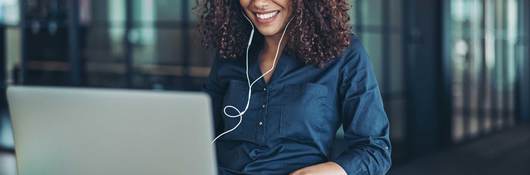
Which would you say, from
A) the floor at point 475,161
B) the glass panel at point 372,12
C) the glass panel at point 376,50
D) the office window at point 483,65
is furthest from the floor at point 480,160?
the glass panel at point 372,12

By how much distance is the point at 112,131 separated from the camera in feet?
3.38

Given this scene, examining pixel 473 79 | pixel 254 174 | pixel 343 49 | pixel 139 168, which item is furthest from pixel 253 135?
pixel 473 79

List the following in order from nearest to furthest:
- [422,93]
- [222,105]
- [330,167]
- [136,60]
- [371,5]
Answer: [330,167] < [222,105] < [371,5] < [422,93] < [136,60]

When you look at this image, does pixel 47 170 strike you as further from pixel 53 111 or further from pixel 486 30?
pixel 486 30

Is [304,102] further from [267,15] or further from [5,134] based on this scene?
[5,134]

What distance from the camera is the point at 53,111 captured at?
3.51ft

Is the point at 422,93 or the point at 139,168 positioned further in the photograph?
the point at 422,93

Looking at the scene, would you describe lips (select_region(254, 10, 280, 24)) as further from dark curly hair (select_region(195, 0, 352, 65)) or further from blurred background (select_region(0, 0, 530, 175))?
blurred background (select_region(0, 0, 530, 175))

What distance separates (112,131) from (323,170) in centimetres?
41

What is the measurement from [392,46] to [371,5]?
0.32m

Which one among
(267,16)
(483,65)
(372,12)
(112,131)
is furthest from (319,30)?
(483,65)

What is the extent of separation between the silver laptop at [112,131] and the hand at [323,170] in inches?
13.2

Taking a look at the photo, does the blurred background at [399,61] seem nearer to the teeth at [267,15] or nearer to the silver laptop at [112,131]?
the teeth at [267,15]

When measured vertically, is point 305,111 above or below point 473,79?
above
